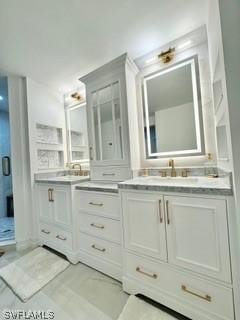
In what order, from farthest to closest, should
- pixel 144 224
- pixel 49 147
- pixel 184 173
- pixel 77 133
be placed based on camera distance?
pixel 77 133
pixel 49 147
pixel 184 173
pixel 144 224

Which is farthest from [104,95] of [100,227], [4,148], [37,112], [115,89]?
[4,148]

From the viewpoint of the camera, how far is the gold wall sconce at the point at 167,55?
6.12ft

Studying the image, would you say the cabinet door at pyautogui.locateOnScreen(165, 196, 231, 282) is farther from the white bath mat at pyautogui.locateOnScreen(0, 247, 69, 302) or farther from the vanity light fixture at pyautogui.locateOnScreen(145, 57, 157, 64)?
the vanity light fixture at pyautogui.locateOnScreen(145, 57, 157, 64)

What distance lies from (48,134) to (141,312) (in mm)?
2578

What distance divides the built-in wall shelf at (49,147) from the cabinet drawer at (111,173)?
0.95 meters

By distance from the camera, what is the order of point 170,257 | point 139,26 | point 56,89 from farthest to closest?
point 56,89 < point 139,26 < point 170,257

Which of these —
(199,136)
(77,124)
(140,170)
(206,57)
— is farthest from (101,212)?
(206,57)

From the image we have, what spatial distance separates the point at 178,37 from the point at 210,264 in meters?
2.09

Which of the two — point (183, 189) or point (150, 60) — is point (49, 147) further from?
point (183, 189)

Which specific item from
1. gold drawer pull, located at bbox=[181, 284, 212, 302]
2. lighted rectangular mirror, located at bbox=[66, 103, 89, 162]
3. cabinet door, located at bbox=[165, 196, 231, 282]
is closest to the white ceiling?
lighted rectangular mirror, located at bbox=[66, 103, 89, 162]

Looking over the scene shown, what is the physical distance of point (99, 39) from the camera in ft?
5.85

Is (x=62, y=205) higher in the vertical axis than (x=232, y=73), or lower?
lower

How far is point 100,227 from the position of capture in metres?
1.75

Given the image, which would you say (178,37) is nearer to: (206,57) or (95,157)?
(206,57)
